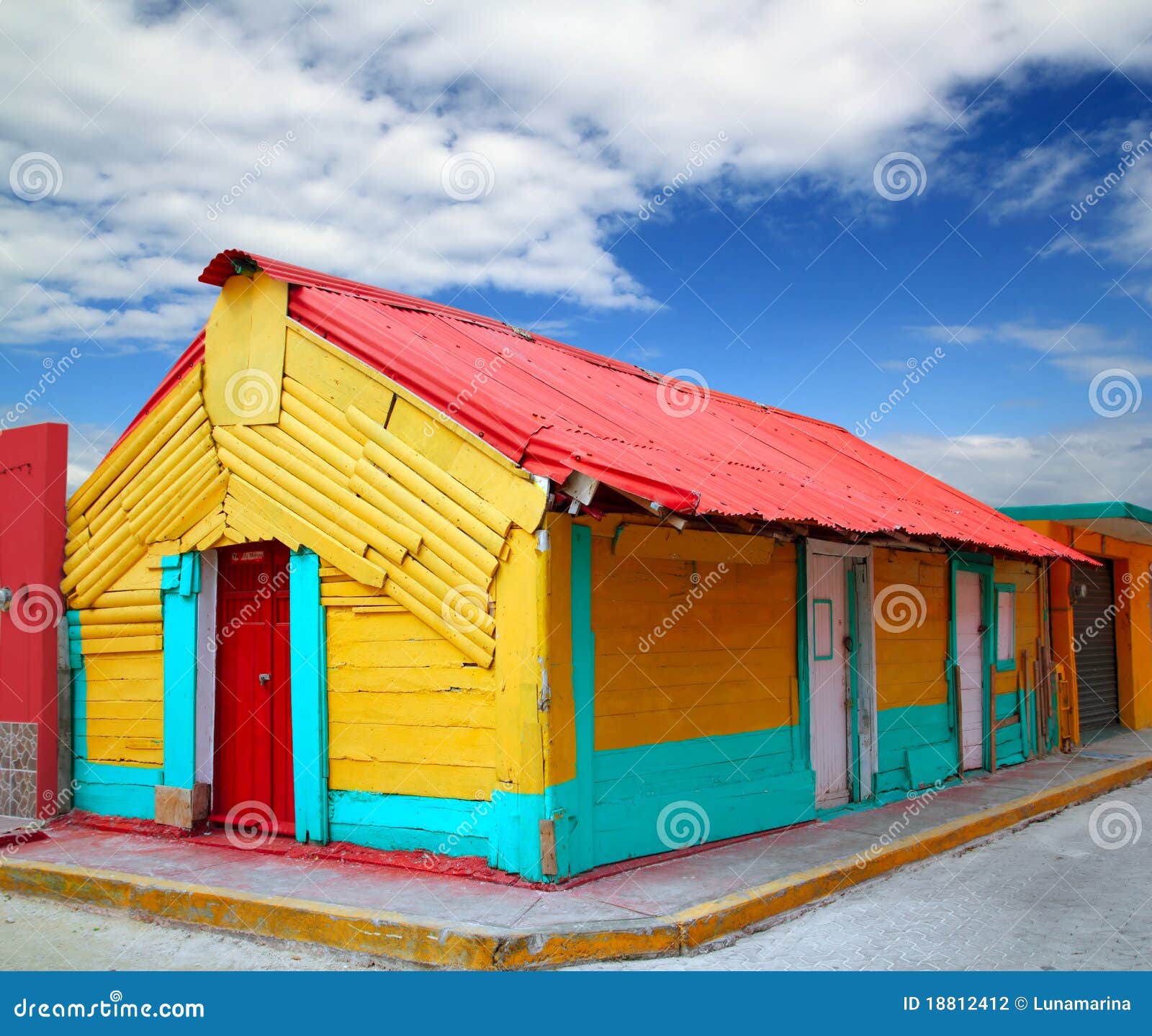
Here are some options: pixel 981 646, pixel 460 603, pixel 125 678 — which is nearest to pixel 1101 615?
pixel 981 646

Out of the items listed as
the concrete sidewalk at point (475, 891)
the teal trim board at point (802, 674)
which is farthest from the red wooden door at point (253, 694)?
the teal trim board at point (802, 674)

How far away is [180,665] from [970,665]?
28.2 feet

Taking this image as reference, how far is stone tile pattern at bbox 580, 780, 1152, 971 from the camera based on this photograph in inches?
224

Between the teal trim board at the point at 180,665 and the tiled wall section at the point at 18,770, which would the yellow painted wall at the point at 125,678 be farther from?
the tiled wall section at the point at 18,770

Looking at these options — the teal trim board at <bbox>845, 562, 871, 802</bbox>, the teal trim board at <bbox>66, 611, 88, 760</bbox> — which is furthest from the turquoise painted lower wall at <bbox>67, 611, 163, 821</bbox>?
the teal trim board at <bbox>845, 562, 871, 802</bbox>

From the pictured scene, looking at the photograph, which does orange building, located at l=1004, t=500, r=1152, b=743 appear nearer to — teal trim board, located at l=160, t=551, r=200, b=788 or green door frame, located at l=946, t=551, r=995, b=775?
green door frame, located at l=946, t=551, r=995, b=775

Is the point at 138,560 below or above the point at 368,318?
below

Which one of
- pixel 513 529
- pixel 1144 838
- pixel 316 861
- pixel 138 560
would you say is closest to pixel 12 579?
pixel 138 560

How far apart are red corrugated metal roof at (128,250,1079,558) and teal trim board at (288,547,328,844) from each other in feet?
5.63

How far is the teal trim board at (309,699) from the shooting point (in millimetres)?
7746

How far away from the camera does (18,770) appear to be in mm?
9531

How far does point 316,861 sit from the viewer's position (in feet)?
24.6

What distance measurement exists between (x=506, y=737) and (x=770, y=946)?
6.56 ft

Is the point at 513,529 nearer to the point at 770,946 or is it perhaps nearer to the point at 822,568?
the point at 770,946
